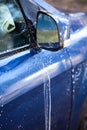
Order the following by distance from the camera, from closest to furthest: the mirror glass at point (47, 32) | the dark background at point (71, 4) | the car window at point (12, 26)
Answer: the car window at point (12, 26)
the mirror glass at point (47, 32)
the dark background at point (71, 4)

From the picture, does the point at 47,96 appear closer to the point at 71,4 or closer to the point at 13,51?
the point at 13,51

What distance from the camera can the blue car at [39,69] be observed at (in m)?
2.94

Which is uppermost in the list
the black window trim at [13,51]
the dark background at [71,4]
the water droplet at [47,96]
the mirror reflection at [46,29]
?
the mirror reflection at [46,29]

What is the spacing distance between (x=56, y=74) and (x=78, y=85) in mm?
334

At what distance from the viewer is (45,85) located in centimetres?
318

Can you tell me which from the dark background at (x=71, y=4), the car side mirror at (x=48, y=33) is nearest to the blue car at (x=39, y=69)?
the car side mirror at (x=48, y=33)

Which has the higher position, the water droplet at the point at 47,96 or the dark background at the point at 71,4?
the water droplet at the point at 47,96

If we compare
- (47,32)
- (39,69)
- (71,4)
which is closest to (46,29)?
(47,32)

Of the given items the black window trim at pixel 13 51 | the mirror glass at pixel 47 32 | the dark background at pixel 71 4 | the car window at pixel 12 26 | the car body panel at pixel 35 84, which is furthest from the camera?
the dark background at pixel 71 4

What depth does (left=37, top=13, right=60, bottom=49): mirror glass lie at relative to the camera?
329cm

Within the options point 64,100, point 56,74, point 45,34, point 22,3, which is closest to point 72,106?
point 64,100

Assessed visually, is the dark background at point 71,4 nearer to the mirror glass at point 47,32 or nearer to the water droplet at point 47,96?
the mirror glass at point 47,32

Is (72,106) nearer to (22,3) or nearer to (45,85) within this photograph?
(45,85)

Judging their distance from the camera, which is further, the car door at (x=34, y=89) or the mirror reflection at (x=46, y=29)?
the mirror reflection at (x=46, y=29)
